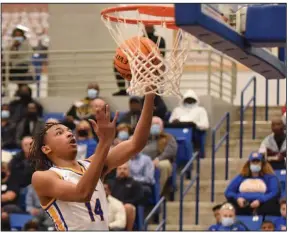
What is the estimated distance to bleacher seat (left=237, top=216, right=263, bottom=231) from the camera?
9531mm

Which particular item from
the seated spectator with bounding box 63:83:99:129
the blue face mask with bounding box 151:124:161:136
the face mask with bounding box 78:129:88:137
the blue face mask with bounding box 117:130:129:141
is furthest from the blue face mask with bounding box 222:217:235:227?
the seated spectator with bounding box 63:83:99:129

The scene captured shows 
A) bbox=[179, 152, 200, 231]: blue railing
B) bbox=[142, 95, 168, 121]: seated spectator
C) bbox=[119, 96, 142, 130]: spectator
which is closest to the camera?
bbox=[179, 152, 200, 231]: blue railing

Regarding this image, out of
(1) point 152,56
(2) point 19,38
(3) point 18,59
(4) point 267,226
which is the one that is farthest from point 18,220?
(1) point 152,56

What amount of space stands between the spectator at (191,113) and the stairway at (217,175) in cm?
40

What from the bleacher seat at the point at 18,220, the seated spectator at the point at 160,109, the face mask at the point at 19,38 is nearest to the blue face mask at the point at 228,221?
the bleacher seat at the point at 18,220

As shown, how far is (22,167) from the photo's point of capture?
1098 cm

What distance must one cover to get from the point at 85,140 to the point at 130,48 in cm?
530

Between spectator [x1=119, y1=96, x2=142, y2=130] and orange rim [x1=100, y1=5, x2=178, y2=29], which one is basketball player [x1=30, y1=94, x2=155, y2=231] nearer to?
orange rim [x1=100, y1=5, x2=178, y2=29]

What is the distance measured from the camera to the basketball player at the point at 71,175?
16.9 feet

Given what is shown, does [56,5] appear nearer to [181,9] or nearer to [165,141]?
[165,141]

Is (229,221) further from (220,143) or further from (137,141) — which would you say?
(137,141)

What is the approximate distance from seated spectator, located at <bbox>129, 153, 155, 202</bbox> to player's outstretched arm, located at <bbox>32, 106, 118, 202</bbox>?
4939mm

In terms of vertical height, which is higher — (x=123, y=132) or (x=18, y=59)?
(x=18, y=59)

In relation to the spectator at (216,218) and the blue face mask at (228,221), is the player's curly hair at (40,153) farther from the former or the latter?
the spectator at (216,218)
